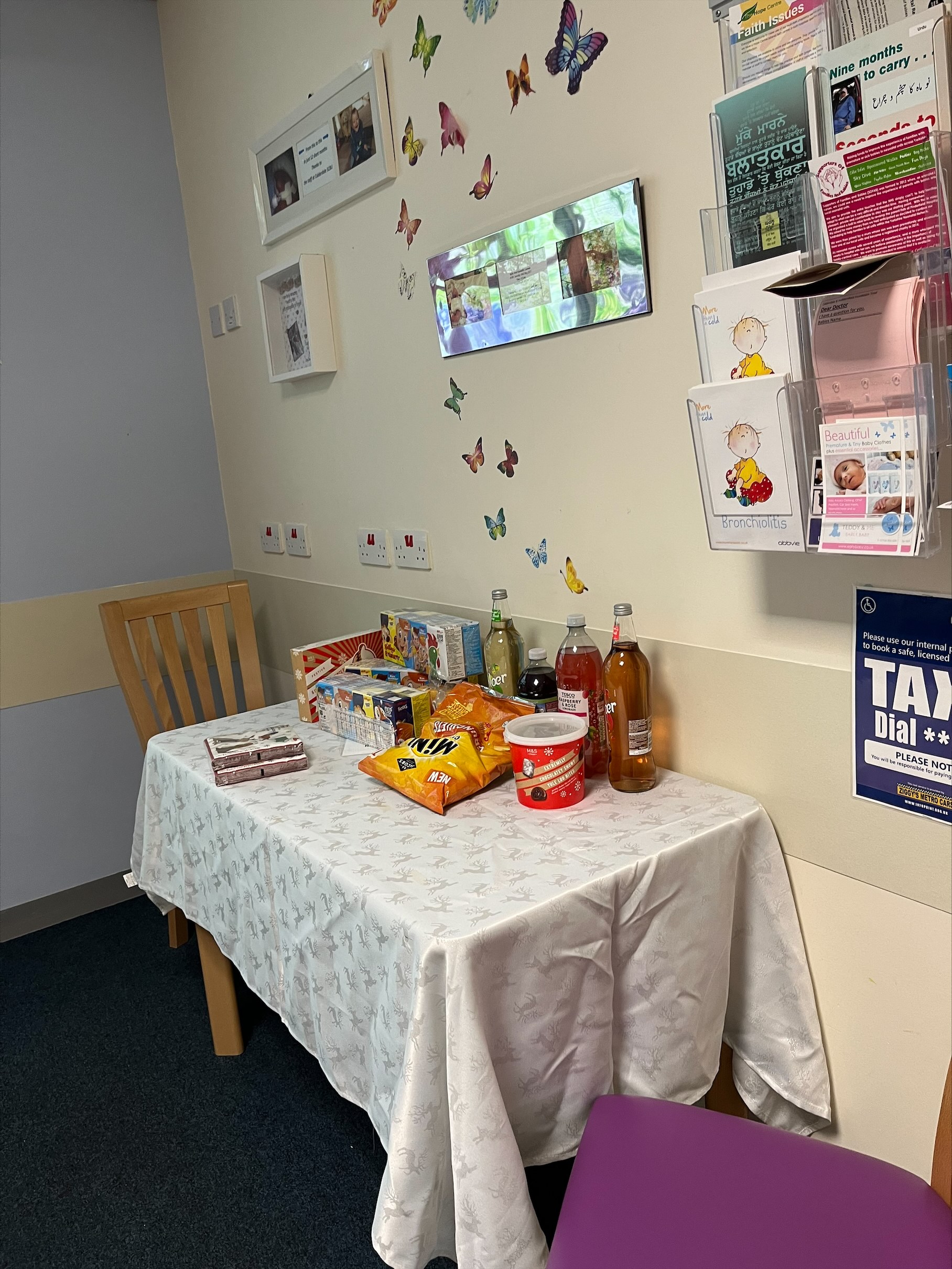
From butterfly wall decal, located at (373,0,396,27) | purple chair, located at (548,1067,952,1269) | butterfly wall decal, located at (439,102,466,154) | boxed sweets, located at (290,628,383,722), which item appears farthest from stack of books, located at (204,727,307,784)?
butterfly wall decal, located at (373,0,396,27)

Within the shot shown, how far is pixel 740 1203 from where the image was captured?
42.0 inches

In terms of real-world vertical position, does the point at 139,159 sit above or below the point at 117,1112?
above

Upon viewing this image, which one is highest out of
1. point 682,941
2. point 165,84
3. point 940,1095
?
point 165,84

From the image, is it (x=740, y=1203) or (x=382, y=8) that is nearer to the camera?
(x=740, y=1203)

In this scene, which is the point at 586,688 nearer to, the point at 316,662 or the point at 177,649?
the point at 316,662

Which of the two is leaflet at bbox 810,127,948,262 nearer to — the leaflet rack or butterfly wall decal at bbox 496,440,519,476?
the leaflet rack

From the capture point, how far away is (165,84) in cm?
297

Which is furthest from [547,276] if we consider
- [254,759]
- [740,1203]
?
[740,1203]

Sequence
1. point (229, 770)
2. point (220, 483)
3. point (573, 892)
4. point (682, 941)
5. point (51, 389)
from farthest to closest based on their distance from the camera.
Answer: point (220, 483) < point (51, 389) < point (229, 770) < point (682, 941) < point (573, 892)

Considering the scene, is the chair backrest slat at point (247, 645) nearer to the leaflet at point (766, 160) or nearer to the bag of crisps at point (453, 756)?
the bag of crisps at point (453, 756)

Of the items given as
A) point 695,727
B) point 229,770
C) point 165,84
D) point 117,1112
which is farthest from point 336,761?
point 165,84

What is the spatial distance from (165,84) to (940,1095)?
11.2ft

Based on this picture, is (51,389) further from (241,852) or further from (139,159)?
(241,852)

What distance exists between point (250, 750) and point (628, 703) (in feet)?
2.49
